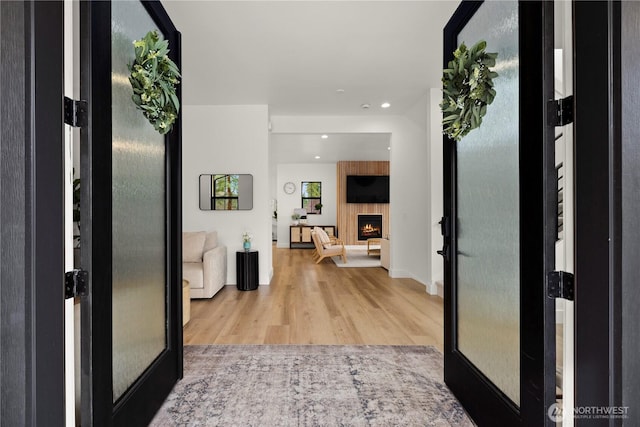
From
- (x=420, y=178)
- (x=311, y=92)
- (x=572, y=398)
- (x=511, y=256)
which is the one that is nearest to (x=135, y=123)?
(x=511, y=256)

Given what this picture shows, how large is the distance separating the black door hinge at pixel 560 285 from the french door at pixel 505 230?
0.07 feet

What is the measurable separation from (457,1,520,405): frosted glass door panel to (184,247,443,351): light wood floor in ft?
3.50

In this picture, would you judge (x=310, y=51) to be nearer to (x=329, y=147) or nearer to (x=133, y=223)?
(x=133, y=223)

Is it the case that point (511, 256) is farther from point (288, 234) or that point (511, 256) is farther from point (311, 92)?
point (288, 234)

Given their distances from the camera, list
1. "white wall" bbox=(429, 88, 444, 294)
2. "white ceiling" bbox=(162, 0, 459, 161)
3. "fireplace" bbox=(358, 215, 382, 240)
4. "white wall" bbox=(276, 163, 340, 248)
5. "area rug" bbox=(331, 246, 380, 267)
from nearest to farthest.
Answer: "white ceiling" bbox=(162, 0, 459, 161), "white wall" bbox=(429, 88, 444, 294), "area rug" bbox=(331, 246, 380, 267), "fireplace" bbox=(358, 215, 382, 240), "white wall" bbox=(276, 163, 340, 248)

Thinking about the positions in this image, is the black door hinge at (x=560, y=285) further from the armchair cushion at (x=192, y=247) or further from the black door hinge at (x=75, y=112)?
the armchair cushion at (x=192, y=247)

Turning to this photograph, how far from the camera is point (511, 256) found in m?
1.38

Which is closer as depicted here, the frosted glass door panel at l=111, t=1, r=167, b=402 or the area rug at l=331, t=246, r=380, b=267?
the frosted glass door panel at l=111, t=1, r=167, b=402

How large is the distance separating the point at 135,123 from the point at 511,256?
6.18 ft

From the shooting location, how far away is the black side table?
4.46m

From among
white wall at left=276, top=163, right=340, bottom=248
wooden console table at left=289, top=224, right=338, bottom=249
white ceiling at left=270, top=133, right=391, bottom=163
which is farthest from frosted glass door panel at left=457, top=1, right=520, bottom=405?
white wall at left=276, top=163, right=340, bottom=248

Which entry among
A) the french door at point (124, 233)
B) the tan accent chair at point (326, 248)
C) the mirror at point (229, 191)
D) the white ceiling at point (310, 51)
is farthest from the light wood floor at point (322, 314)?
the white ceiling at point (310, 51)

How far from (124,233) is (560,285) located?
175 centimetres

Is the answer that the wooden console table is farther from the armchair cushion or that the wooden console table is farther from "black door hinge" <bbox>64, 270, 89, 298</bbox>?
"black door hinge" <bbox>64, 270, 89, 298</bbox>
